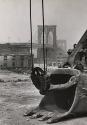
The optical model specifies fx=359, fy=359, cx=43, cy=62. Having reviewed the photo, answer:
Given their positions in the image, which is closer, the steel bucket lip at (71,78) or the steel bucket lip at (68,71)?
the steel bucket lip at (71,78)

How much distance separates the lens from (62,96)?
880 centimetres

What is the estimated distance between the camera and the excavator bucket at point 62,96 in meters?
7.72

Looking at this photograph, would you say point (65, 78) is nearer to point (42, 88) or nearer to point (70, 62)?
point (42, 88)

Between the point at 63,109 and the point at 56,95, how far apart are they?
0.48 metres

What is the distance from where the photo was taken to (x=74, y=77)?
7.86 metres

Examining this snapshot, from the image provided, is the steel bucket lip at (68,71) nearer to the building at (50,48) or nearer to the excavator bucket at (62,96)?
the excavator bucket at (62,96)

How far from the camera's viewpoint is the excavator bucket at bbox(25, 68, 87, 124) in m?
7.72

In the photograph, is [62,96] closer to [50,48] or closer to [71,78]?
[71,78]

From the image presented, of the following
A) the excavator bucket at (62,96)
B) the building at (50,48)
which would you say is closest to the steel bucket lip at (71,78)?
the excavator bucket at (62,96)

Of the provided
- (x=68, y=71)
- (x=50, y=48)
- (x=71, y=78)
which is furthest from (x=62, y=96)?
(x=50, y=48)

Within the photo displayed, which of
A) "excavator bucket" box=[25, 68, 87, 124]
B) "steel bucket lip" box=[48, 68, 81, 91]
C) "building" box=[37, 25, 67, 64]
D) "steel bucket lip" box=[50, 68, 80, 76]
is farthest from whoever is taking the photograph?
"building" box=[37, 25, 67, 64]

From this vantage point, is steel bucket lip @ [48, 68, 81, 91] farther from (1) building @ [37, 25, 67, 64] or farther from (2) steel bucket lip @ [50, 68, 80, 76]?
(1) building @ [37, 25, 67, 64]

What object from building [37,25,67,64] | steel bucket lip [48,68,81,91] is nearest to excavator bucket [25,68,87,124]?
steel bucket lip [48,68,81,91]

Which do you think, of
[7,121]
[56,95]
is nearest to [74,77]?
[56,95]
